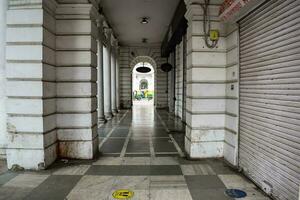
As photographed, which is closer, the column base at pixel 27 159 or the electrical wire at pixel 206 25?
the column base at pixel 27 159

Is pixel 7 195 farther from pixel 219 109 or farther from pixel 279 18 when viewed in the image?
pixel 279 18

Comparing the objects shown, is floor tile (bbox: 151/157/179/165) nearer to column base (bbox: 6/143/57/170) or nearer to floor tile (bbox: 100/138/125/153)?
floor tile (bbox: 100/138/125/153)

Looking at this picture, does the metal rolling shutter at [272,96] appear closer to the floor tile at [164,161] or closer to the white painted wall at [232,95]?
the white painted wall at [232,95]

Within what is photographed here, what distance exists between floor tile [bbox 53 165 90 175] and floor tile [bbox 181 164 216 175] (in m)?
2.14

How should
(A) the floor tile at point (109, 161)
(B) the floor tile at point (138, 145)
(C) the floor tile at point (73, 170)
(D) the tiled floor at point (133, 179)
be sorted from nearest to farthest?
(D) the tiled floor at point (133, 179) < (C) the floor tile at point (73, 170) < (A) the floor tile at point (109, 161) < (B) the floor tile at point (138, 145)

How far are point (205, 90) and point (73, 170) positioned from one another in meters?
3.55

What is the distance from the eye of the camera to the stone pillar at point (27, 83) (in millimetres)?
4664

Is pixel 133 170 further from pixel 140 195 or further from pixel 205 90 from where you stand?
pixel 205 90

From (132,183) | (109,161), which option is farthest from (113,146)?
(132,183)

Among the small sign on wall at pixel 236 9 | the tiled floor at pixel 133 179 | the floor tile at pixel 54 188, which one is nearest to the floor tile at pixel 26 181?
the tiled floor at pixel 133 179

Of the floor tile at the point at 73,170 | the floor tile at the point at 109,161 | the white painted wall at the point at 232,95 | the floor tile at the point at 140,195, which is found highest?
the white painted wall at the point at 232,95

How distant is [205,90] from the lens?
545 centimetres

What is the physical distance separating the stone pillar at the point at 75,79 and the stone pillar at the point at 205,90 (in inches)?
98.4

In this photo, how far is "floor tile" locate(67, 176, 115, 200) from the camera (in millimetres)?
3623
